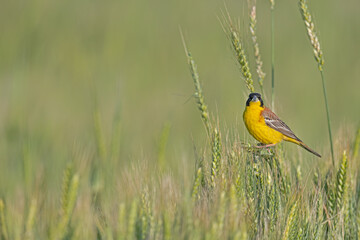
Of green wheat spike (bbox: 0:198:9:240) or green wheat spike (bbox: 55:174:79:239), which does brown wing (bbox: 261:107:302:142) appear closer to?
green wheat spike (bbox: 55:174:79:239)

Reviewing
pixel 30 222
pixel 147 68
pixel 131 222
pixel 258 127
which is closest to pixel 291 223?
pixel 131 222

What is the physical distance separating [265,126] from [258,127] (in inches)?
2.6

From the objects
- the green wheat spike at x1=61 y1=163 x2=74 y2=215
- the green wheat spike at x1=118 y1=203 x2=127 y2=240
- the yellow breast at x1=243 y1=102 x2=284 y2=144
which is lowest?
the green wheat spike at x1=118 y1=203 x2=127 y2=240

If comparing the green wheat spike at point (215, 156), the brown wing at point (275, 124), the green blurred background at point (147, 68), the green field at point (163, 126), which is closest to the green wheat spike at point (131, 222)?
the green field at point (163, 126)

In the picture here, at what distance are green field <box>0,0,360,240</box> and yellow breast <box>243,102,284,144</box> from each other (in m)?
0.17

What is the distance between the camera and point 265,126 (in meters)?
4.97

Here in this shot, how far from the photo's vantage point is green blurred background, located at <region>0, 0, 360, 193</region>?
23.9 ft

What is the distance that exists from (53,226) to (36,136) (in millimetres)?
3919

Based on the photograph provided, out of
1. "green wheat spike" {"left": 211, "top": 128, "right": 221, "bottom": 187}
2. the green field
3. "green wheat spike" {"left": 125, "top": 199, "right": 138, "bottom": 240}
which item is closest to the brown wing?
the green field

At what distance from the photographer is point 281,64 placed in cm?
919

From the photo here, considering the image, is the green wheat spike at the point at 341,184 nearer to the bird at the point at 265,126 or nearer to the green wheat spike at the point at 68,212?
the bird at the point at 265,126

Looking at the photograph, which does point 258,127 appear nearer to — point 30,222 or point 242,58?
point 242,58

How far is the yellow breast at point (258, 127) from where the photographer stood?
→ 15.8 ft

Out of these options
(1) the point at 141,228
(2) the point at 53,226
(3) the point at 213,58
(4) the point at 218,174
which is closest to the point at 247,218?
(4) the point at 218,174
